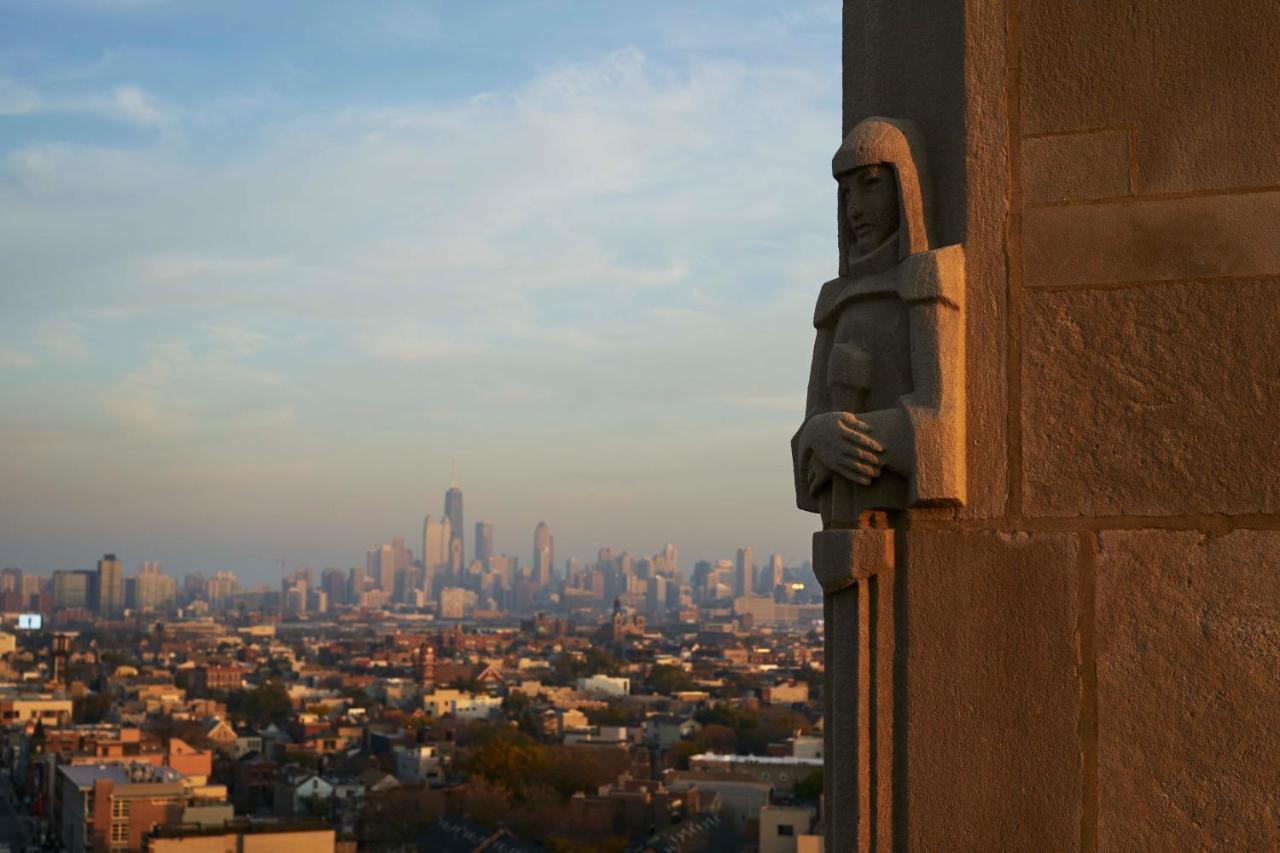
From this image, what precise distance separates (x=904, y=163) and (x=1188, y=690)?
78cm

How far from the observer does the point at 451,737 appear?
56938 mm

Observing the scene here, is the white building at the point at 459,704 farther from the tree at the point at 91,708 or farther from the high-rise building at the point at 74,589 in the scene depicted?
the high-rise building at the point at 74,589

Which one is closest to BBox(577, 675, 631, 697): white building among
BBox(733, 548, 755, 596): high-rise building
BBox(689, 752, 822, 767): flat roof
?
BBox(689, 752, 822, 767): flat roof

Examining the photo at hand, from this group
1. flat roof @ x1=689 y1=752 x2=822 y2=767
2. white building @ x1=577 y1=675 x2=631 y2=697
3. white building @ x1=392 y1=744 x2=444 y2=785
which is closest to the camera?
flat roof @ x1=689 y1=752 x2=822 y2=767

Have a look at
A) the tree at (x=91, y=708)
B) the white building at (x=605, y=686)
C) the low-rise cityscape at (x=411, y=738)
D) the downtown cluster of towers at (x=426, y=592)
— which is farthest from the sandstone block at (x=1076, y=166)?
the downtown cluster of towers at (x=426, y=592)

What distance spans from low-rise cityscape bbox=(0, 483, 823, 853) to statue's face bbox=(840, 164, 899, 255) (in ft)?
92.5

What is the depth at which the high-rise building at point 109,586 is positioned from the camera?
169 m

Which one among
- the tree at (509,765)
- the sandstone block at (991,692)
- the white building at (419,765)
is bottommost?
the white building at (419,765)

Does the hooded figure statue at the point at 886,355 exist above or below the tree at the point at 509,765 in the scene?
above

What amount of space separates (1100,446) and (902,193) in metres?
0.43

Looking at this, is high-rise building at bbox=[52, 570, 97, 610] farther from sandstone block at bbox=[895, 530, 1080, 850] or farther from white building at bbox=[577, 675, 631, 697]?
sandstone block at bbox=[895, 530, 1080, 850]

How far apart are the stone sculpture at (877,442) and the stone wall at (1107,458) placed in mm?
26

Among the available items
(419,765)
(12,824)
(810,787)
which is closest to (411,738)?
(419,765)

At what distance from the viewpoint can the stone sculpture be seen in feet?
7.97
